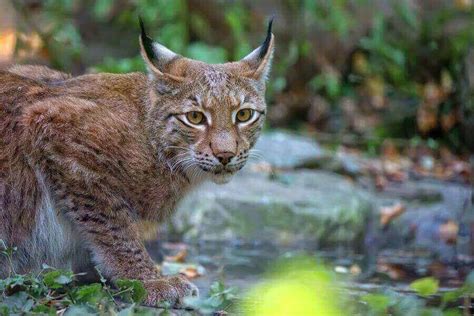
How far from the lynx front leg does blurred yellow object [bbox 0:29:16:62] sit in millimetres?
6700

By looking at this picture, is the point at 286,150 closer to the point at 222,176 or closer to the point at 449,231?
the point at 449,231

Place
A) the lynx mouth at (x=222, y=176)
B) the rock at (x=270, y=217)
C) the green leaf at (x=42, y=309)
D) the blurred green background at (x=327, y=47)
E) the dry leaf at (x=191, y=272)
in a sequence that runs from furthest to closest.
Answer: the blurred green background at (x=327, y=47) < the rock at (x=270, y=217) < the dry leaf at (x=191, y=272) < the lynx mouth at (x=222, y=176) < the green leaf at (x=42, y=309)

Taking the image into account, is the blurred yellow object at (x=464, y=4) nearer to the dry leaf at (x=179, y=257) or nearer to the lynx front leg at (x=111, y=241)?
the dry leaf at (x=179, y=257)

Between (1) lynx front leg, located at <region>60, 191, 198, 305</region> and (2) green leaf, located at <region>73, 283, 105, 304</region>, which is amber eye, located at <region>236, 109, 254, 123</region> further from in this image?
(2) green leaf, located at <region>73, 283, 105, 304</region>

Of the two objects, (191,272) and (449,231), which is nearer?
(191,272)

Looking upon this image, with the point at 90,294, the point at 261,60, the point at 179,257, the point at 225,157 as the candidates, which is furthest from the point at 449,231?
the point at 90,294

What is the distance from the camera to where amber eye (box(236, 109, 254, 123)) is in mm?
5688

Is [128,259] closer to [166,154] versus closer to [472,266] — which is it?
[166,154]

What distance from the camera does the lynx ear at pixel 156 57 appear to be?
5734mm

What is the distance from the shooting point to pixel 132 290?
4828 millimetres

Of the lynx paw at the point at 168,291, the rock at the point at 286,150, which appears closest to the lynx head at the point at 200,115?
the lynx paw at the point at 168,291

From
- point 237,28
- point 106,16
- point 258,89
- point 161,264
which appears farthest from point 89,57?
point 258,89

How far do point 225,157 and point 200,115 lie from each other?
0.96ft

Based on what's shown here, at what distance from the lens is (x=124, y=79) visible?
5.91 metres
